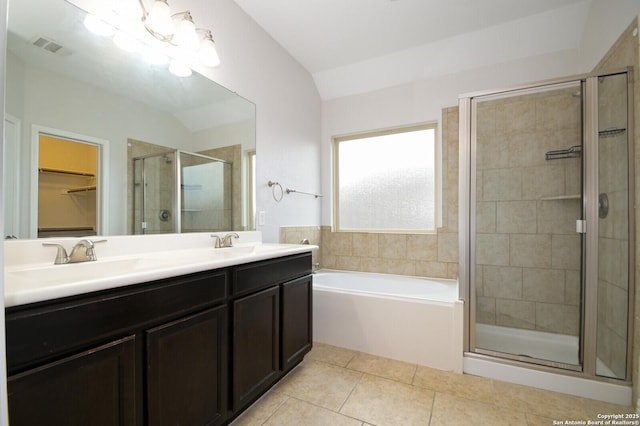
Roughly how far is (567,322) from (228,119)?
2.81 meters

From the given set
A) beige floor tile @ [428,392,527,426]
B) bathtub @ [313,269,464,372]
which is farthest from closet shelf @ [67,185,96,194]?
beige floor tile @ [428,392,527,426]

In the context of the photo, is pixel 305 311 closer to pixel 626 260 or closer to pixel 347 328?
pixel 347 328

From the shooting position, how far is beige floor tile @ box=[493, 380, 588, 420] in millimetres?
1447

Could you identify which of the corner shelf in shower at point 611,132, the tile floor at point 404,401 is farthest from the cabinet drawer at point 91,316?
the corner shelf in shower at point 611,132

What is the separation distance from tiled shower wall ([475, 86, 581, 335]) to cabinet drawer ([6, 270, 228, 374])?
1870mm

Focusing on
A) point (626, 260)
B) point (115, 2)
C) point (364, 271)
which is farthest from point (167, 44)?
point (626, 260)

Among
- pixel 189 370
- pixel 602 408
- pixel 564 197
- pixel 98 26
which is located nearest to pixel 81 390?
pixel 189 370

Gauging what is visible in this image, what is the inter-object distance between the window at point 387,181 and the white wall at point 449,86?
0.13 m

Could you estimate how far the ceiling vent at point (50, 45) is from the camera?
3.68ft

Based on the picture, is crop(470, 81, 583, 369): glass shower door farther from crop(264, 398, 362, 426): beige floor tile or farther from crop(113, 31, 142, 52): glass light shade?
crop(113, 31, 142, 52): glass light shade

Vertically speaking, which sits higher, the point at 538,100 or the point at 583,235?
the point at 538,100

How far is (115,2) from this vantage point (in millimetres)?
1350

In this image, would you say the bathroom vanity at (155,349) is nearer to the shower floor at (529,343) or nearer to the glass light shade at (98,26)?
the glass light shade at (98,26)

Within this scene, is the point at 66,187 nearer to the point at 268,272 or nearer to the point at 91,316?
the point at 91,316
